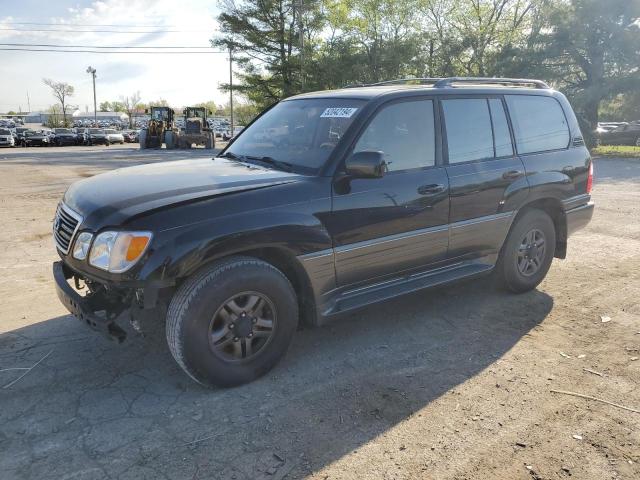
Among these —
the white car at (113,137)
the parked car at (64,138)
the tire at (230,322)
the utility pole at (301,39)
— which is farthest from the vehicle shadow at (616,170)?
the white car at (113,137)

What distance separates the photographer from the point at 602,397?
10.5ft

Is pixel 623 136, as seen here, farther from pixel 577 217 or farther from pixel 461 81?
pixel 461 81

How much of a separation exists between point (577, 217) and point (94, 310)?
445cm

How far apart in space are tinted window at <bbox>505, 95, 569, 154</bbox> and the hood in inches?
92.4

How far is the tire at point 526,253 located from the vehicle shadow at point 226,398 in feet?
1.54

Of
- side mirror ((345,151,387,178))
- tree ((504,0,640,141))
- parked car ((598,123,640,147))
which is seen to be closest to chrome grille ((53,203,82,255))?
side mirror ((345,151,387,178))

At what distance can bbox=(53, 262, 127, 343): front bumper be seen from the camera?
2957 mm

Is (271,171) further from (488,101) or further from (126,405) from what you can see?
(488,101)

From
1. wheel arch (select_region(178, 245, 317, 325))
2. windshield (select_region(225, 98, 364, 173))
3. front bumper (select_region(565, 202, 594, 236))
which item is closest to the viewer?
wheel arch (select_region(178, 245, 317, 325))

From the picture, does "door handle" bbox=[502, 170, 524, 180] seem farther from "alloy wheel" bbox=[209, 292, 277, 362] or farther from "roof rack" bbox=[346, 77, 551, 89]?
"alloy wheel" bbox=[209, 292, 277, 362]

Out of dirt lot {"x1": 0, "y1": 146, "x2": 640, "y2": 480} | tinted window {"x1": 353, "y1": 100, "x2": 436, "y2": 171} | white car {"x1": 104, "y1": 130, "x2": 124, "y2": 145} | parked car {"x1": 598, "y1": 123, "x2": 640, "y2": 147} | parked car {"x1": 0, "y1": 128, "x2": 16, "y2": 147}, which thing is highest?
white car {"x1": 104, "y1": 130, "x2": 124, "y2": 145}

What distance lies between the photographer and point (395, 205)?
3703 mm

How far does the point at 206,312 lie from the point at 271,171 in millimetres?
1156

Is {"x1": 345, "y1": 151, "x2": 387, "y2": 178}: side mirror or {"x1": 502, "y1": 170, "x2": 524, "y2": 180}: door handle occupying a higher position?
{"x1": 345, "y1": 151, "x2": 387, "y2": 178}: side mirror
